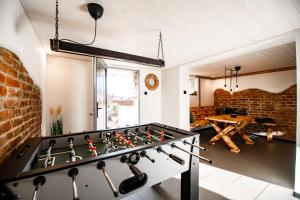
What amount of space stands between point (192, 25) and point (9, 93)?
2.04 meters

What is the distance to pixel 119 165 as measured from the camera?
0.96 m

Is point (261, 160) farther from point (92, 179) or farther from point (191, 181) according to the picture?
point (92, 179)

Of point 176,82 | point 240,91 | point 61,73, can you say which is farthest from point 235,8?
point 240,91

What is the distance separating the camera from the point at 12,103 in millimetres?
1170

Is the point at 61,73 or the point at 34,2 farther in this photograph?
the point at 61,73

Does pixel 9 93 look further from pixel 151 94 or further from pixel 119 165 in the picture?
pixel 151 94

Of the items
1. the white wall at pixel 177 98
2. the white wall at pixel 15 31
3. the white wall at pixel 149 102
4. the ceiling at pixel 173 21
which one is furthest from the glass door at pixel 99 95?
the white wall at pixel 177 98

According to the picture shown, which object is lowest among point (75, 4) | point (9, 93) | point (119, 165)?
point (119, 165)

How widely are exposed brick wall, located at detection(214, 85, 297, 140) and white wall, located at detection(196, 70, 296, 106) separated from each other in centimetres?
14

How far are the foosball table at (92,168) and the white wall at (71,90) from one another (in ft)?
6.40

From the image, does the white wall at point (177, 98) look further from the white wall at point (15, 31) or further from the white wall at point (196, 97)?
the white wall at point (15, 31)

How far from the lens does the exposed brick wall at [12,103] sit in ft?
3.26

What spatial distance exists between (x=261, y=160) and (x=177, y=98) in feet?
7.23

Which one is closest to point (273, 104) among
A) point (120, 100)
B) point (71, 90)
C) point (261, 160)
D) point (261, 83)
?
point (261, 83)
